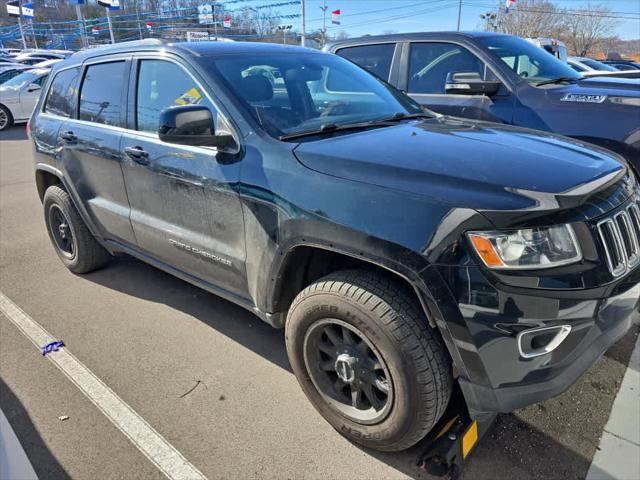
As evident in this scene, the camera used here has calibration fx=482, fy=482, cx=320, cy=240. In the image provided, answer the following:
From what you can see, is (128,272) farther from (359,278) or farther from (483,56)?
(483,56)

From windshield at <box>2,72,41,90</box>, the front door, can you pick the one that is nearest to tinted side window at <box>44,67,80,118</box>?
the front door

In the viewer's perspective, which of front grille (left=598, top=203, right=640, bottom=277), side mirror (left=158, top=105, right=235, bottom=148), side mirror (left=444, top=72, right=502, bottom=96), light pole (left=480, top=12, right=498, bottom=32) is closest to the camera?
front grille (left=598, top=203, right=640, bottom=277)

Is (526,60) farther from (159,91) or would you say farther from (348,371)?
(348,371)

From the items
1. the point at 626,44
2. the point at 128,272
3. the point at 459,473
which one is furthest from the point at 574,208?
the point at 626,44

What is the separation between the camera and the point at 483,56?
4707mm

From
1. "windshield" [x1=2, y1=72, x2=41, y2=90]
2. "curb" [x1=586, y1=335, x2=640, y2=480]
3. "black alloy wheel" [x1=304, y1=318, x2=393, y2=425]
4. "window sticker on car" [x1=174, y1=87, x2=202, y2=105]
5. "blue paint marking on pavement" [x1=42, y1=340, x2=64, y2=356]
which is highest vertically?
"window sticker on car" [x1=174, y1=87, x2=202, y2=105]

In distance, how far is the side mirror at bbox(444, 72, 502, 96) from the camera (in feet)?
14.6

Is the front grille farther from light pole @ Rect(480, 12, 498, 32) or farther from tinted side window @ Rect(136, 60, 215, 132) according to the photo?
light pole @ Rect(480, 12, 498, 32)

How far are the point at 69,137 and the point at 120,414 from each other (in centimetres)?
230

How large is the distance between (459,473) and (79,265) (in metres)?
3.54

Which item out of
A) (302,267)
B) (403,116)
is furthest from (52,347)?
(403,116)

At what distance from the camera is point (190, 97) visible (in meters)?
2.78

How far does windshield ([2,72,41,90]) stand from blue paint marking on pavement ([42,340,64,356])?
43.4ft

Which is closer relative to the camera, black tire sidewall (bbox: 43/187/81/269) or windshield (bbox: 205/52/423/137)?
windshield (bbox: 205/52/423/137)
